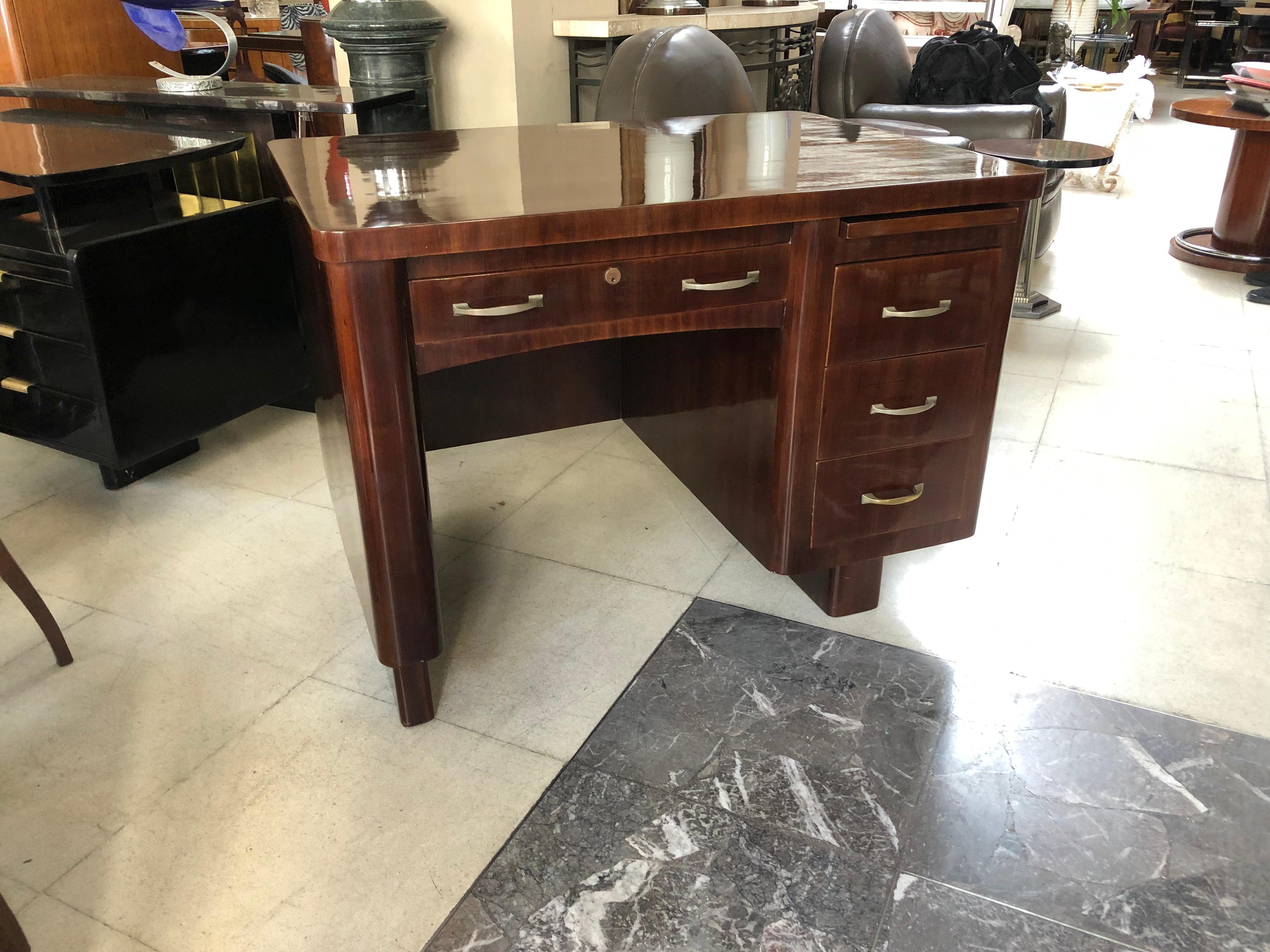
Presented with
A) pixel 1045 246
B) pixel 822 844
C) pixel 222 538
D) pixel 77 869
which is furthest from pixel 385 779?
pixel 1045 246

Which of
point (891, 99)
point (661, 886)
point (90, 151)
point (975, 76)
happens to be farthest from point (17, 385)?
point (975, 76)

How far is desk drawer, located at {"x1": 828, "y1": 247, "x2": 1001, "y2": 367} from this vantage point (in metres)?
1.56

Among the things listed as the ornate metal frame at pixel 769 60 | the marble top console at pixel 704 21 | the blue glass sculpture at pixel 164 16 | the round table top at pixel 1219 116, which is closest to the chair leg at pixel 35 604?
the blue glass sculpture at pixel 164 16

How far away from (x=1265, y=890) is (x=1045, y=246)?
11.2 feet

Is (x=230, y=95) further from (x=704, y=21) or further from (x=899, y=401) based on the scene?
(x=899, y=401)

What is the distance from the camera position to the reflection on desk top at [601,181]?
Result: 1.31 m

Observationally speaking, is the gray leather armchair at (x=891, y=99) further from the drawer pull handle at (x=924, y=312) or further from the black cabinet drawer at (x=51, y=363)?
the black cabinet drawer at (x=51, y=363)

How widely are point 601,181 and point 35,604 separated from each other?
1.23 metres

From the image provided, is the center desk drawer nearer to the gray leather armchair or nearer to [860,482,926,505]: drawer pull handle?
[860,482,926,505]: drawer pull handle

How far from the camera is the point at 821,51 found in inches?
170

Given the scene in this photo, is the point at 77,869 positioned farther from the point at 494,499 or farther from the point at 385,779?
the point at 494,499

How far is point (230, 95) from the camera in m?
2.80

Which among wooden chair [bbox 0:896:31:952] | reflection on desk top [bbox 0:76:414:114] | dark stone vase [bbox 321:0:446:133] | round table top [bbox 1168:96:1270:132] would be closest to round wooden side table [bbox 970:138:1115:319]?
round table top [bbox 1168:96:1270:132]

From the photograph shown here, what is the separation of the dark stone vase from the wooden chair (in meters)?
2.29
